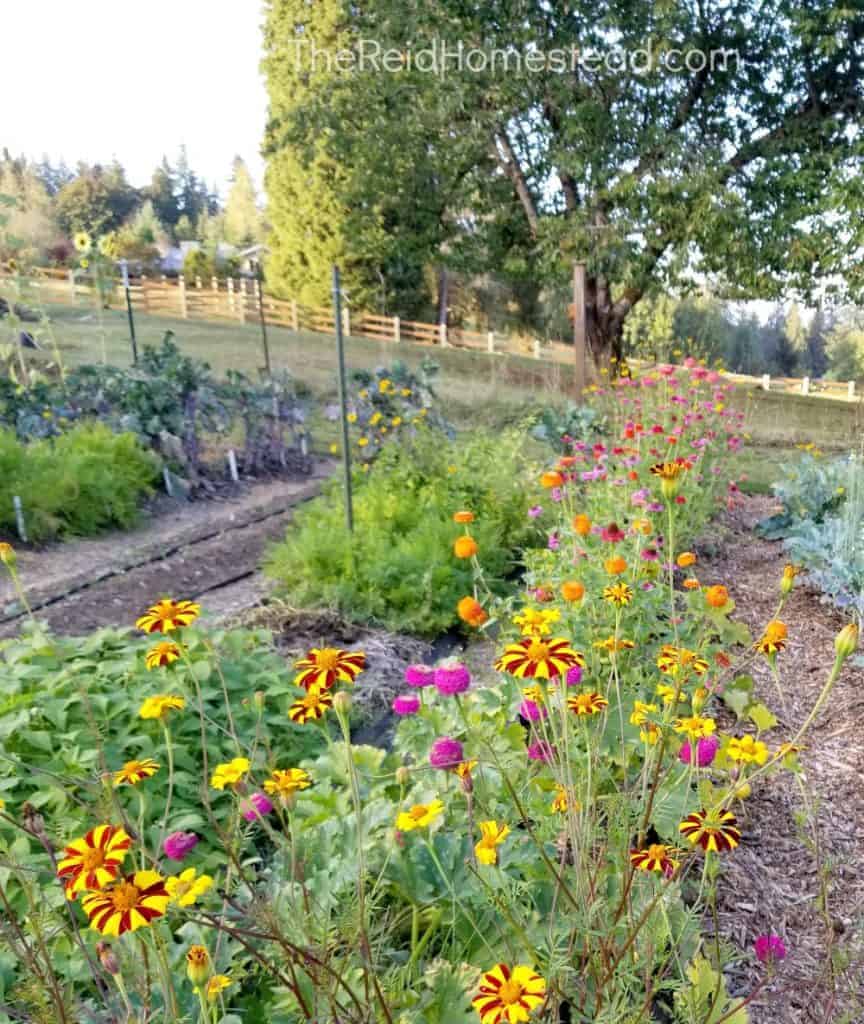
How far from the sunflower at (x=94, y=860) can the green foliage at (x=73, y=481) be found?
3.62 metres

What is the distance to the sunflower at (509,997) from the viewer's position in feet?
1.88

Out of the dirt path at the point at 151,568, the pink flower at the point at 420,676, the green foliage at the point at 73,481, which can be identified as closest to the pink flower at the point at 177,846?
the pink flower at the point at 420,676

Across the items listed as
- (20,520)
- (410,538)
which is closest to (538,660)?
(410,538)

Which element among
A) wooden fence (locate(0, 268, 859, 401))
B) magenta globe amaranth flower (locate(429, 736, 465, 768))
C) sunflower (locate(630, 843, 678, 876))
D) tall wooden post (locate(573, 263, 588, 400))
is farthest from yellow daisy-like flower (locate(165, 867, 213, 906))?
wooden fence (locate(0, 268, 859, 401))

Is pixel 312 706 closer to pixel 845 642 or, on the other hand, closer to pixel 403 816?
pixel 403 816

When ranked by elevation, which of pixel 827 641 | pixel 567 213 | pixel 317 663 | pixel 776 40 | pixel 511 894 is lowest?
pixel 827 641

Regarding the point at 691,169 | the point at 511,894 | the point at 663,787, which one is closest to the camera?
the point at 511,894

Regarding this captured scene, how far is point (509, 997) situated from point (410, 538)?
8.40 feet

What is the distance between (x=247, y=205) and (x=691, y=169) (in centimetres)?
3216

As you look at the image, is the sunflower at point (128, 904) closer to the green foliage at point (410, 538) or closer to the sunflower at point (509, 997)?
the sunflower at point (509, 997)

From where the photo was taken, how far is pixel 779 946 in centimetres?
86

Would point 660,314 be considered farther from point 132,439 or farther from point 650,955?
point 650,955

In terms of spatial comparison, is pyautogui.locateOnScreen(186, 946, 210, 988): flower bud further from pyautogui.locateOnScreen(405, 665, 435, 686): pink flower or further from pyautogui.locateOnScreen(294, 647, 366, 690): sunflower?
pyautogui.locateOnScreen(405, 665, 435, 686): pink flower

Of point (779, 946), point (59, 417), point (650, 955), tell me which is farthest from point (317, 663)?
point (59, 417)
